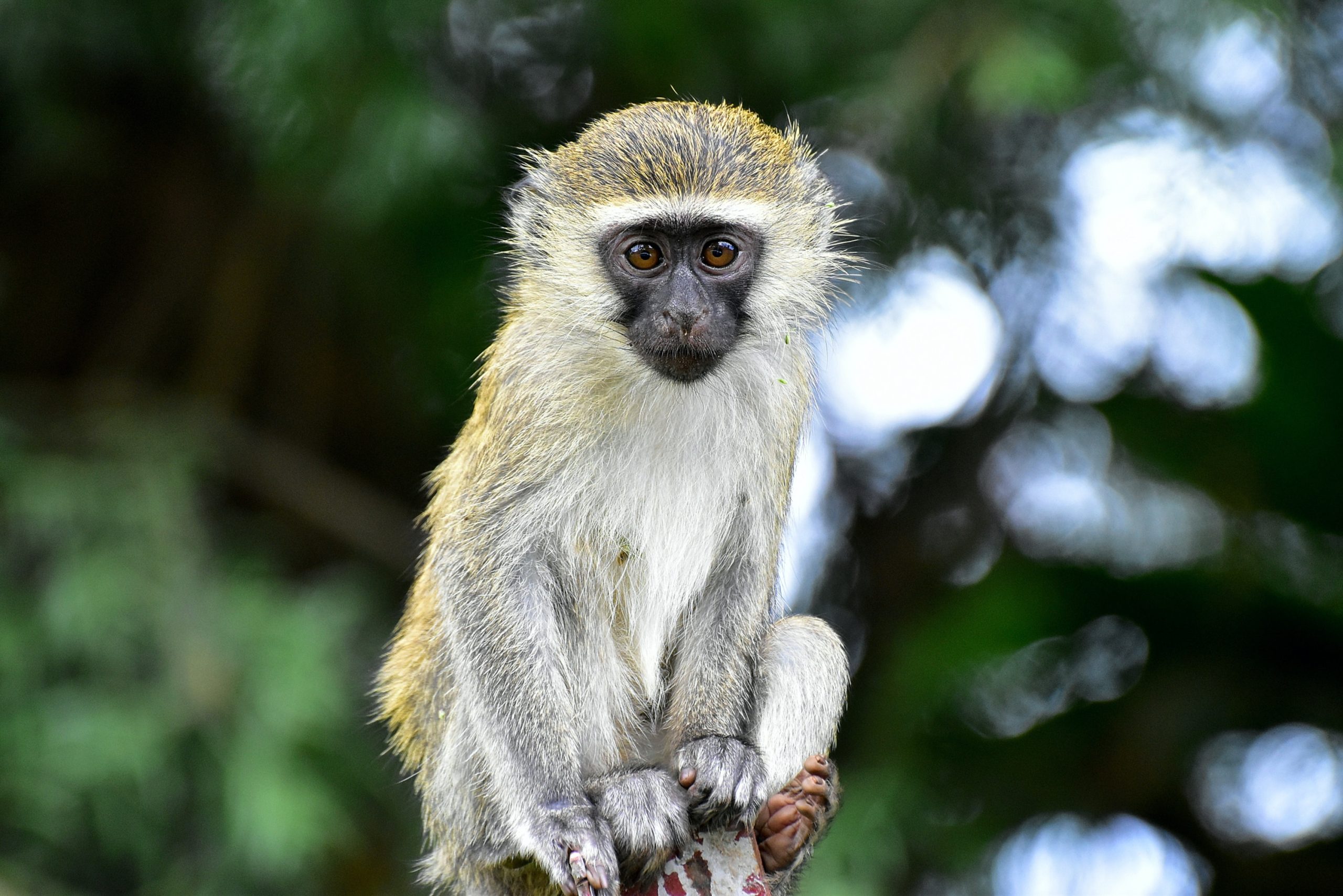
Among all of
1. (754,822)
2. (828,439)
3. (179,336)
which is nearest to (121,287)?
(179,336)

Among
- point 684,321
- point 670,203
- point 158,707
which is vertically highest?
point 670,203

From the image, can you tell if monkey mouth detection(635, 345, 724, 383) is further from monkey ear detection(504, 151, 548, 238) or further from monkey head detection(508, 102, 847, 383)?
monkey ear detection(504, 151, 548, 238)

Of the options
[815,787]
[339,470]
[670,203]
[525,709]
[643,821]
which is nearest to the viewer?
[643,821]

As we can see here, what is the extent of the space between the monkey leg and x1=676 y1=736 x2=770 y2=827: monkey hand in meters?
0.07

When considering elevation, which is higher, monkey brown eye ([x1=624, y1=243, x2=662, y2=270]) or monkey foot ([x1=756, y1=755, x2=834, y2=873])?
monkey brown eye ([x1=624, y1=243, x2=662, y2=270])

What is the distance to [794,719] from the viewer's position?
13.4 feet

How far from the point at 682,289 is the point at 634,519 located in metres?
0.74

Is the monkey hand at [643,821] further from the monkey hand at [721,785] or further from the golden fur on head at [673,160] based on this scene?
the golden fur on head at [673,160]

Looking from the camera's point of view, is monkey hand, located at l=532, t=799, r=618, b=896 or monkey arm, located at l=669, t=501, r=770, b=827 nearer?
monkey hand, located at l=532, t=799, r=618, b=896

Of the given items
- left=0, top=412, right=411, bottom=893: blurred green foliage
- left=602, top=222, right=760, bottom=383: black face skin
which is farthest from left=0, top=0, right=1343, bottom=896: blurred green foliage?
left=602, top=222, right=760, bottom=383: black face skin

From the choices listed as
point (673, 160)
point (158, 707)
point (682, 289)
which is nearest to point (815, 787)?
point (682, 289)

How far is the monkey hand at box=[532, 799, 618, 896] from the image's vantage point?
350 centimetres

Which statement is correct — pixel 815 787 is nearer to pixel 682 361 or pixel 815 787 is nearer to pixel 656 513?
pixel 656 513

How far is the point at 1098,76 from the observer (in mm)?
6723
